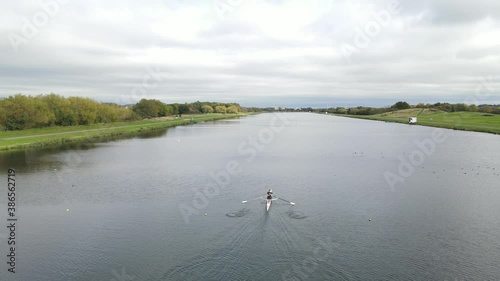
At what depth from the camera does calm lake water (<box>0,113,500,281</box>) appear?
1407 cm

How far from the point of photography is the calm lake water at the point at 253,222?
14.1 m

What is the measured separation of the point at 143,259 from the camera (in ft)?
48.4

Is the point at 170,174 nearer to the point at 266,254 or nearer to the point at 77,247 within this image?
the point at 77,247

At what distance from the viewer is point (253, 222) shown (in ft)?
62.4

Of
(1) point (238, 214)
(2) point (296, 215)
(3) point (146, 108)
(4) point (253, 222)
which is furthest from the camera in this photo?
(3) point (146, 108)

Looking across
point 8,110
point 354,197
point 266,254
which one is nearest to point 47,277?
point 266,254

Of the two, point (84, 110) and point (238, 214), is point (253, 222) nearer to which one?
point (238, 214)

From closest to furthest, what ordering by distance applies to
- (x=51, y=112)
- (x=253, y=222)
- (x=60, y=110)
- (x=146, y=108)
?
1. (x=253, y=222)
2. (x=51, y=112)
3. (x=60, y=110)
4. (x=146, y=108)

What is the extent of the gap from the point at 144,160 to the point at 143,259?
25690 mm

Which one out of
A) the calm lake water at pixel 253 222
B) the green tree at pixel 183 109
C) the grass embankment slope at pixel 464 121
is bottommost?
the calm lake water at pixel 253 222

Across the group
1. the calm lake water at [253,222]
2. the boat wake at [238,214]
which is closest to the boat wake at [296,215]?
the calm lake water at [253,222]

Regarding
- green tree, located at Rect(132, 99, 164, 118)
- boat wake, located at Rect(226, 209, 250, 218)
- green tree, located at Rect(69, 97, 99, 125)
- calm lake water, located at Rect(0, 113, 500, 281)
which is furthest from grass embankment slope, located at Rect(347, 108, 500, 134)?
green tree, located at Rect(132, 99, 164, 118)

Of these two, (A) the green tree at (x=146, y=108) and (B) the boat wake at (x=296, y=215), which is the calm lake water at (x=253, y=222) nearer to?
(B) the boat wake at (x=296, y=215)

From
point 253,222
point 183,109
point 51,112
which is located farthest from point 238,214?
point 183,109
